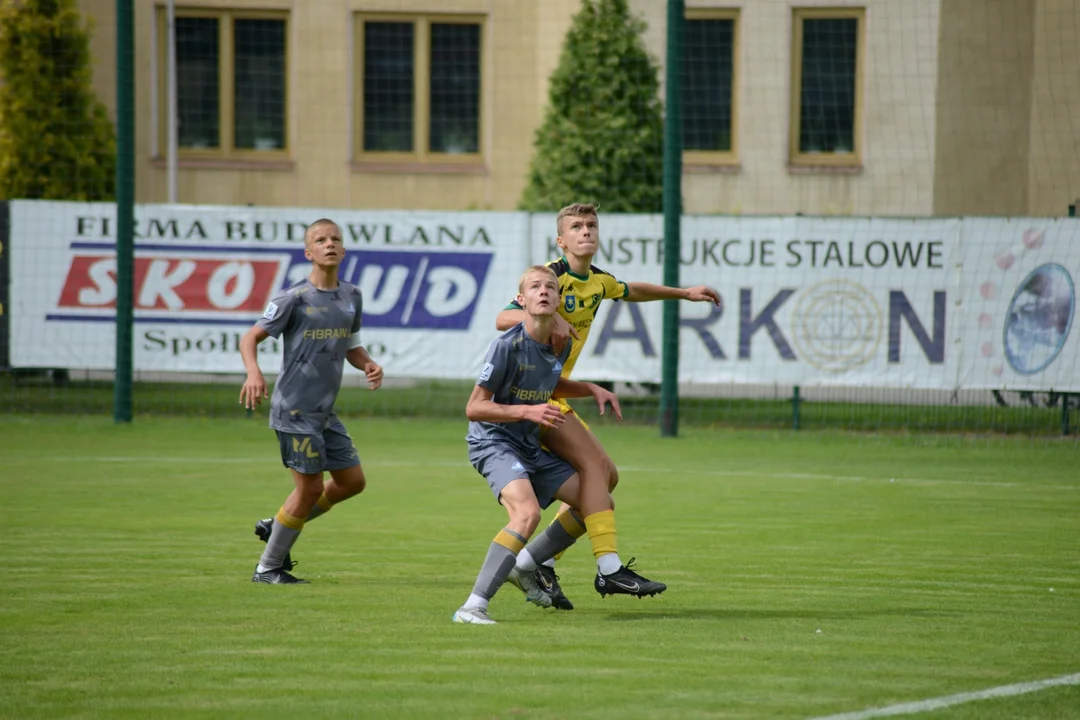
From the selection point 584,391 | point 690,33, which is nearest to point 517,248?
point 690,33

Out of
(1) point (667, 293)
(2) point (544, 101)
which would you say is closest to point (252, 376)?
(1) point (667, 293)

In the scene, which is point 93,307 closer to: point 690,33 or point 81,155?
point 81,155

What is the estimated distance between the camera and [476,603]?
6613 mm

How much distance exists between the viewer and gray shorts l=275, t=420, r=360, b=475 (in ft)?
25.6

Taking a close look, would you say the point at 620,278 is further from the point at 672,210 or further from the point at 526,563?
the point at 526,563

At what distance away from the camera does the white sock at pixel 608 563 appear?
6.80 m

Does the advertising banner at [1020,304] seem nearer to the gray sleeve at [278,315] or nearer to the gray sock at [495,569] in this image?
the gray sleeve at [278,315]

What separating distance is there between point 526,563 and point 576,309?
4.68ft

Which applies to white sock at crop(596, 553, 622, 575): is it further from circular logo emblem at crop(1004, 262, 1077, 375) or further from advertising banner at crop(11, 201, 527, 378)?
circular logo emblem at crop(1004, 262, 1077, 375)

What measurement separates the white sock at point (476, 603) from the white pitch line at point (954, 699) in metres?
2.11

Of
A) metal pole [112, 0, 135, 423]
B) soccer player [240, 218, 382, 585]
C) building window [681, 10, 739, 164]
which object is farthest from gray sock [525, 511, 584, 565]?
building window [681, 10, 739, 164]

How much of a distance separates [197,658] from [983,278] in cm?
1222

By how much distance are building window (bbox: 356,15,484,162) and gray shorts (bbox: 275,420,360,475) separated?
18338 millimetres

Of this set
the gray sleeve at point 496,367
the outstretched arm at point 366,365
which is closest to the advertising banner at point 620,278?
the outstretched arm at point 366,365
